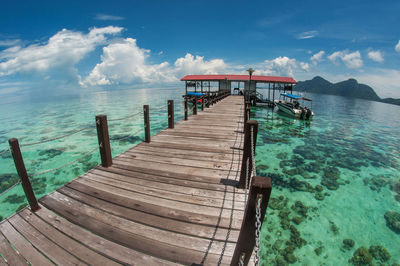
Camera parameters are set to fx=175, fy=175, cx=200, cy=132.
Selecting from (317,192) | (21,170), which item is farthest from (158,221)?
(317,192)

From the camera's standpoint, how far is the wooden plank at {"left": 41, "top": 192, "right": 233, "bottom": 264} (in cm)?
218

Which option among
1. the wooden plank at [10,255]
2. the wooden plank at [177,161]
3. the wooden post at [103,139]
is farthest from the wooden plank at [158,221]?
the wooden plank at [177,161]

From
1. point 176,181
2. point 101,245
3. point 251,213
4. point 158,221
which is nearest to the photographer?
point 251,213

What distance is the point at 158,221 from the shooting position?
269cm

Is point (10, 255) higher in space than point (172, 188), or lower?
lower

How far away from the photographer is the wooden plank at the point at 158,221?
246cm

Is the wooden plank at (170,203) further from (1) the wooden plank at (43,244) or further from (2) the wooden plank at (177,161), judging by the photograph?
(2) the wooden plank at (177,161)

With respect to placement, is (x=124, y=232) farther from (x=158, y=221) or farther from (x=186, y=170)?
(x=186, y=170)

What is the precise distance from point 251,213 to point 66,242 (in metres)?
2.57

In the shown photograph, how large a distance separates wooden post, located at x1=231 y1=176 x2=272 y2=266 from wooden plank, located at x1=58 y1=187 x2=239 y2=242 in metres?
0.93

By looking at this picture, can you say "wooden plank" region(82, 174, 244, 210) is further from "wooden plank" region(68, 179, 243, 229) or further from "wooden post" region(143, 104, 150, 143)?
"wooden post" region(143, 104, 150, 143)

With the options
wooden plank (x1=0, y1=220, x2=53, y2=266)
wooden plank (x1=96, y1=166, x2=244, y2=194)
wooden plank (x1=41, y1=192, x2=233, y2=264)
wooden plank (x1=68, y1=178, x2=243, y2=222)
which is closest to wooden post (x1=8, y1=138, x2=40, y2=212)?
wooden plank (x1=41, y1=192, x2=233, y2=264)

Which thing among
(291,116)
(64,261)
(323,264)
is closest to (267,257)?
(323,264)

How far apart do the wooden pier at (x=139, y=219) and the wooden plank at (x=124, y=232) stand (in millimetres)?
11
